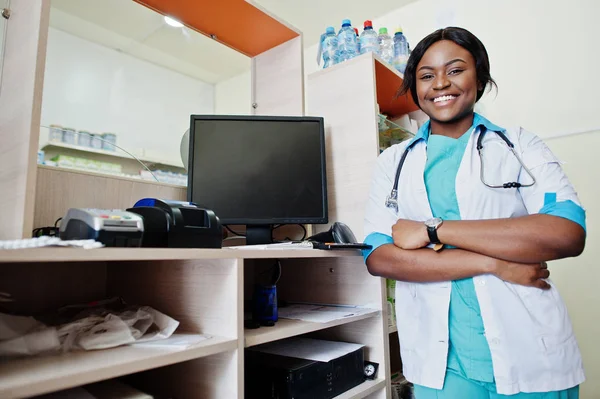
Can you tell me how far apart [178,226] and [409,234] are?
615 mm

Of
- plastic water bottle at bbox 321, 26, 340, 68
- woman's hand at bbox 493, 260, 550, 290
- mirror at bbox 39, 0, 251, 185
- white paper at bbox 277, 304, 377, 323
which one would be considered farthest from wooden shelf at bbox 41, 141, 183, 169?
woman's hand at bbox 493, 260, 550, 290

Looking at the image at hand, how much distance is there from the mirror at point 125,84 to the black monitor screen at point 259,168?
2.31 metres

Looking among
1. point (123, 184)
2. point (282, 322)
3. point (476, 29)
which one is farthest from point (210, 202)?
point (476, 29)

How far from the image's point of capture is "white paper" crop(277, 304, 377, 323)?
121 cm

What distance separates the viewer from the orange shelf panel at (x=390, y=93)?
5.42ft

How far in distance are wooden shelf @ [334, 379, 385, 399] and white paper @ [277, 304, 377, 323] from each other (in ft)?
0.77

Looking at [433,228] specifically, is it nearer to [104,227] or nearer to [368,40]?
[104,227]

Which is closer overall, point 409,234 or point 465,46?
point 409,234

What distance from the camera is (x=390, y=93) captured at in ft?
6.48

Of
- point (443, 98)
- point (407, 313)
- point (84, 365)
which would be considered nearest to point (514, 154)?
point (443, 98)

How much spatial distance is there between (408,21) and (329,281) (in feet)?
7.49

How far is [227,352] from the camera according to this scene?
872mm

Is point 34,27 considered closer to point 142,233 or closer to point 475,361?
point 142,233

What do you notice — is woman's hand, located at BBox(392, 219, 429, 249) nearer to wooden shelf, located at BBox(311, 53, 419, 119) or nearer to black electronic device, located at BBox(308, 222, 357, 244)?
black electronic device, located at BBox(308, 222, 357, 244)
